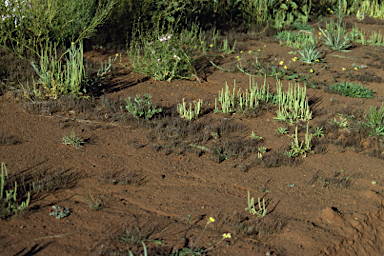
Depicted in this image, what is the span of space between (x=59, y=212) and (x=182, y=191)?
1191 mm

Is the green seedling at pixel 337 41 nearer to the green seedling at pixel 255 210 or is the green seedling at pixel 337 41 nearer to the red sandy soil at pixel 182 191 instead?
the red sandy soil at pixel 182 191

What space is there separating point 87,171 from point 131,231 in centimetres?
113

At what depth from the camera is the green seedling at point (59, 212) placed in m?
3.49

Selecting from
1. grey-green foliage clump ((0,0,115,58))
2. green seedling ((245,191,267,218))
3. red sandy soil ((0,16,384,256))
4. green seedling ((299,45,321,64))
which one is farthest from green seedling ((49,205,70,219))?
green seedling ((299,45,321,64))

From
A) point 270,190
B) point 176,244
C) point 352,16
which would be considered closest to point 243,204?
point 270,190

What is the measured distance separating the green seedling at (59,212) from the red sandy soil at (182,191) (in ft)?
0.12

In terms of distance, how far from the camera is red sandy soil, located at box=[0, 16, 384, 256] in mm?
3336

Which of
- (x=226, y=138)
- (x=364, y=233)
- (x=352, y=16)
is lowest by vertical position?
(x=364, y=233)

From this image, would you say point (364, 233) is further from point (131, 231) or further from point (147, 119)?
point (147, 119)

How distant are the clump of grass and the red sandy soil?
22.3 inches

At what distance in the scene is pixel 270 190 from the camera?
416 centimetres

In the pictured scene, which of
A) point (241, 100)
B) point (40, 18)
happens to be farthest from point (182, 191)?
point (40, 18)

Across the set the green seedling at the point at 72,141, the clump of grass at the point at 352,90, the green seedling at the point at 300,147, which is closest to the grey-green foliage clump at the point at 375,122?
the green seedling at the point at 300,147

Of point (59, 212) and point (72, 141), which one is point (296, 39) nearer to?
point (72, 141)
